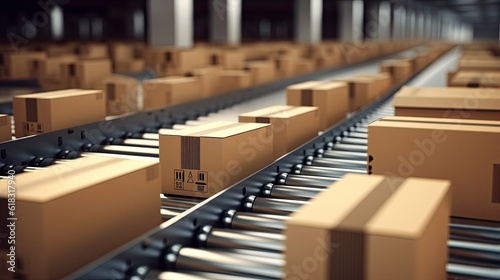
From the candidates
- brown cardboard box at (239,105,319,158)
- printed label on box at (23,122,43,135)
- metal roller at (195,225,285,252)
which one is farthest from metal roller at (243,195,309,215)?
printed label on box at (23,122,43,135)

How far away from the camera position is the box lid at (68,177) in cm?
227

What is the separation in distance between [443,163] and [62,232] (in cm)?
188

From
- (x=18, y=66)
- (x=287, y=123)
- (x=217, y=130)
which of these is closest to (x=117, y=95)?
(x=287, y=123)

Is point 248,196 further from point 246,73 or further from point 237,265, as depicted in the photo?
point 246,73

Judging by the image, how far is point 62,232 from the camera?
226 centimetres

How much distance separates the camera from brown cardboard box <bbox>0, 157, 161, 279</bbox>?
219cm

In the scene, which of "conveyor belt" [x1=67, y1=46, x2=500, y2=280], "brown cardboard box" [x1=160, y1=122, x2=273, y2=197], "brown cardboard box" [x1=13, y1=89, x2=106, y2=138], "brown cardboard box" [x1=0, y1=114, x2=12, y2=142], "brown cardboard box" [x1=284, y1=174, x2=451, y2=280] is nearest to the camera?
"brown cardboard box" [x1=284, y1=174, x2=451, y2=280]

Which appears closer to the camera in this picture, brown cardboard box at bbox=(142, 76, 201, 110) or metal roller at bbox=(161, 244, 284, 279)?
metal roller at bbox=(161, 244, 284, 279)

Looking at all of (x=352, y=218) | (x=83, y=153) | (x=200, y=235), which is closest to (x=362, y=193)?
(x=352, y=218)

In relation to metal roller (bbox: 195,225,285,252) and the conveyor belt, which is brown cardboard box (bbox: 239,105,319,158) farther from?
metal roller (bbox: 195,225,285,252)

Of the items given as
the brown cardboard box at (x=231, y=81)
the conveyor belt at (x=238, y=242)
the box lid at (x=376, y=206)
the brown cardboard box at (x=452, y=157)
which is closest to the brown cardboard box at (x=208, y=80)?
the brown cardboard box at (x=231, y=81)

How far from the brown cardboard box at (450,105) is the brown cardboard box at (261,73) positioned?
4.99m

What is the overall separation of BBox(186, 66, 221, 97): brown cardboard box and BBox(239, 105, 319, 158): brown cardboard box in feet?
9.69

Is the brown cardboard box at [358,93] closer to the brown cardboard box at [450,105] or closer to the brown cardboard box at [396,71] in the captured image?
the brown cardboard box at [450,105]
